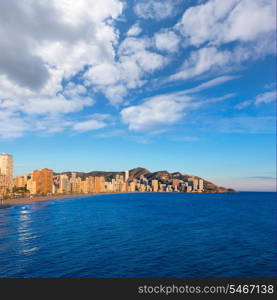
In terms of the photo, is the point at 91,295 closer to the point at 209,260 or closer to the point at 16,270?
the point at 16,270

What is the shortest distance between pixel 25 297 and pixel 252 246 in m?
48.5

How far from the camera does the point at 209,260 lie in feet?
129

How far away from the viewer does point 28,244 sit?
50.0 metres

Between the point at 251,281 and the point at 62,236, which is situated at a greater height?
the point at 251,281

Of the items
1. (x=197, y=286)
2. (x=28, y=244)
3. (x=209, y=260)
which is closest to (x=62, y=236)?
(x=28, y=244)

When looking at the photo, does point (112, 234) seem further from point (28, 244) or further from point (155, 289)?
point (155, 289)

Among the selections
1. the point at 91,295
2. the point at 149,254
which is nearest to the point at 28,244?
the point at 149,254

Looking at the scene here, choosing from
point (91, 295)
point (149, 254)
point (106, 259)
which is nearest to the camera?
point (91, 295)

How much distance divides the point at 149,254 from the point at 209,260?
10.9 m

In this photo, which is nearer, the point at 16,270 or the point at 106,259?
the point at 16,270

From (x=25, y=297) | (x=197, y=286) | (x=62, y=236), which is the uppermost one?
(x=197, y=286)

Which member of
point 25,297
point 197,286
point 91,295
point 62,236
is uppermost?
point 197,286

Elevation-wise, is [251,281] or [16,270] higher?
[251,281]

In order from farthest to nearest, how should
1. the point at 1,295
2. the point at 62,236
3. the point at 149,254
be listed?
the point at 62,236, the point at 149,254, the point at 1,295
